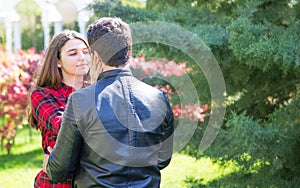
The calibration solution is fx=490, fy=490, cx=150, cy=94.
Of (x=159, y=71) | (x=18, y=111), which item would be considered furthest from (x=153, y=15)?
(x=18, y=111)

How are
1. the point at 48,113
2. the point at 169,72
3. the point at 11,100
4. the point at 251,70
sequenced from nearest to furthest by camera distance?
the point at 48,113 < the point at 251,70 < the point at 169,72 < the point at 11,100

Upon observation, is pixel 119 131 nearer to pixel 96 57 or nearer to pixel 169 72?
pixel 96 57

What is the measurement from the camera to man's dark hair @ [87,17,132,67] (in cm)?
206

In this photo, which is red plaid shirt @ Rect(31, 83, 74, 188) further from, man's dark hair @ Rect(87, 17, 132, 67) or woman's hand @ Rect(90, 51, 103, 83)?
man's dark hair @ Rect(87, 17, 132, 67)

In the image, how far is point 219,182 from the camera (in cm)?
458

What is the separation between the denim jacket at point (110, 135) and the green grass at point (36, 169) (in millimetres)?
3413

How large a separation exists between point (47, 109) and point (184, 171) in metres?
4.29

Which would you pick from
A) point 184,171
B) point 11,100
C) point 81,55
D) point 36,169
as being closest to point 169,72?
point 184,171

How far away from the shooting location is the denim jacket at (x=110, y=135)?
202cm

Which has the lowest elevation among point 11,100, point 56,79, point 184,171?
point 184,171

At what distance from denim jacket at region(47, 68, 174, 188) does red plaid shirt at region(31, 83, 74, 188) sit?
0.40m

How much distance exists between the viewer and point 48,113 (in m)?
2.51

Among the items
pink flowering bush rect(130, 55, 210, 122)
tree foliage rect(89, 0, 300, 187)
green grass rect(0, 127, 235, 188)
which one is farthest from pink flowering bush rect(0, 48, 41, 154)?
tree foliage rect(89, 0, 300, 187)

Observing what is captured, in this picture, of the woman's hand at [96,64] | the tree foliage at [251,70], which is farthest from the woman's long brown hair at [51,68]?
the tree foliage at [251,70]
